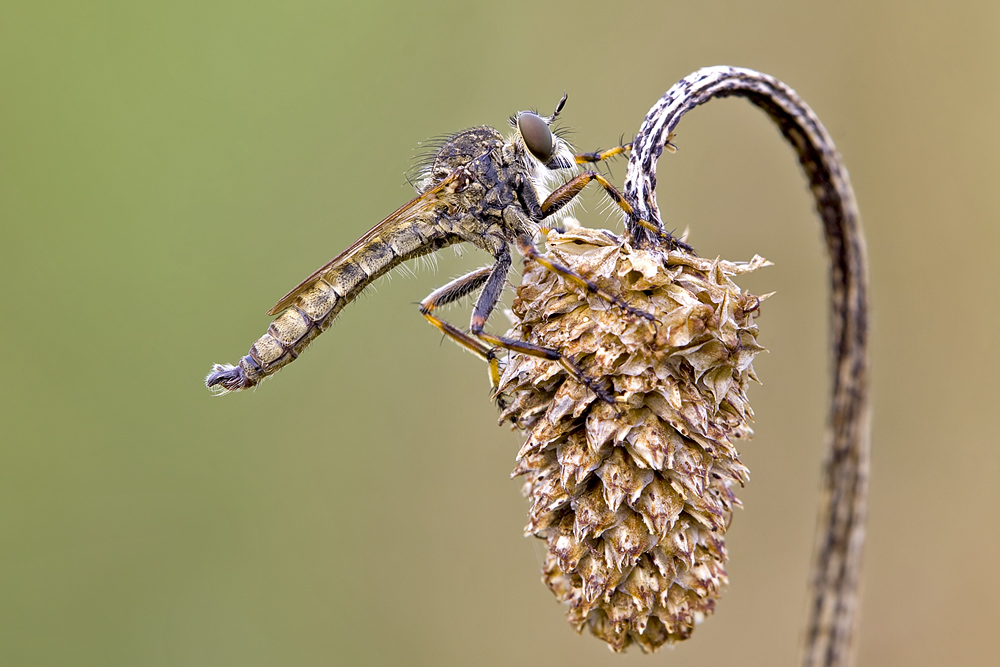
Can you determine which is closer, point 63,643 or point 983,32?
point 983,32

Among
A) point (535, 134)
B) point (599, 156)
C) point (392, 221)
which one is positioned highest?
point (535, 134)

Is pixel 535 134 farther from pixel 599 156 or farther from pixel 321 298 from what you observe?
pixel 321 298

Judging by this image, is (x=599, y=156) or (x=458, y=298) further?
(x=458, y=298)

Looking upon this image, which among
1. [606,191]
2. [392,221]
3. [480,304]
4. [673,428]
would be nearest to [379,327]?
[392,221]

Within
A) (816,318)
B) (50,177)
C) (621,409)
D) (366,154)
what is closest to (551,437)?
(621,409)

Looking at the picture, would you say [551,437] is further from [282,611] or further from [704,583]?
[282,611]

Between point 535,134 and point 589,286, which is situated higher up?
point 535,134

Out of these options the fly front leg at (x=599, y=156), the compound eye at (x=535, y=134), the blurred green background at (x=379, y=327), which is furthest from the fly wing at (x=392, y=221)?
the blurred green background at (x=379, y=327)

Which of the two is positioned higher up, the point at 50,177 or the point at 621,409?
the point at 50,177
